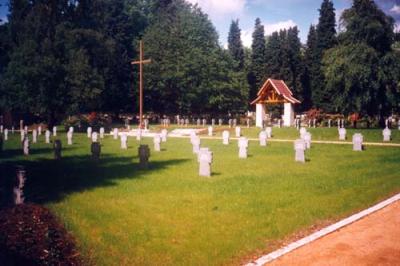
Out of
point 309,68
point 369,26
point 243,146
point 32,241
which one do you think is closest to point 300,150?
point 243,146

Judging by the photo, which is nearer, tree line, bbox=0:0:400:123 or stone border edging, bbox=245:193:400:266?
stone border edging, bbox=245:193:400:266

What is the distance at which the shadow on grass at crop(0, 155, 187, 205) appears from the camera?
11.9 metres

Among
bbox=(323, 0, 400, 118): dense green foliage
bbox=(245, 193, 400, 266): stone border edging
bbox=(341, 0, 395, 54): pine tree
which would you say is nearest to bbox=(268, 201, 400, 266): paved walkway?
bbox=(245, 193, 400, 266): stone border edging

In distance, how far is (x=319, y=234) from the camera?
8219 millimetres

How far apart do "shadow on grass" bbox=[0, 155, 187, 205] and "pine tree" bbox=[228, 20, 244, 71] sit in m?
59.9

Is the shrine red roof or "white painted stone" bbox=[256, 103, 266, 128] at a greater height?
the shrine red roof

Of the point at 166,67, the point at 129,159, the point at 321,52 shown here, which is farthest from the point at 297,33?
the point at 129,159

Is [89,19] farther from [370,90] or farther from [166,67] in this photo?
[370,90]

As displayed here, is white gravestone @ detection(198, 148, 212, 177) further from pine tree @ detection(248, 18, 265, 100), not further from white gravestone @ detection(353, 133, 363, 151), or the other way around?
pine tree @ detection(248, 18, 265, 100)

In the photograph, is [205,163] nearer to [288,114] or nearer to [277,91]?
[277,91]

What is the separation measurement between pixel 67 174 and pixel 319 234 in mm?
10685

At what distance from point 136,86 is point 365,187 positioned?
161 ft

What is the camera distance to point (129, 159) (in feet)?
67.2

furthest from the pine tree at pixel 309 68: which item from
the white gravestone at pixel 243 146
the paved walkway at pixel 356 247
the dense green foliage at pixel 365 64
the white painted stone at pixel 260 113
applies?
the paved walkway at pixel 356 247
